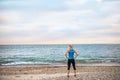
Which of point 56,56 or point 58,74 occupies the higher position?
point 56,56

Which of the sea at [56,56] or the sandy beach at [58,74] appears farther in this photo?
the sea at [56,56]

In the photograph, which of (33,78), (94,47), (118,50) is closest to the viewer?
(33,78)

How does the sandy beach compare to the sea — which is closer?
the sandy beach

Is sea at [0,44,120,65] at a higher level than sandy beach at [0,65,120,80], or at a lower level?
higher

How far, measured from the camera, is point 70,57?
Result: 7.23 meters

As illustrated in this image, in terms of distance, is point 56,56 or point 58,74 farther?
point 56,56

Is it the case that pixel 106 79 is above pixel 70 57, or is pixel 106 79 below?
below

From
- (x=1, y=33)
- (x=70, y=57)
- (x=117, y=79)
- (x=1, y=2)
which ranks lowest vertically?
(x=117, y=79)

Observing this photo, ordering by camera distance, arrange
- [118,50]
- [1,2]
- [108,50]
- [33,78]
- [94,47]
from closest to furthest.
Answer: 1. [1,2]
2. [33,78]
3. [118,50]
4. [108,50]
5. [94,47]

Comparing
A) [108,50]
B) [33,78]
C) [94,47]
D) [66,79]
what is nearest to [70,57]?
[66,79]

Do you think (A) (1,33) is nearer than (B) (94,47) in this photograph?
Yes

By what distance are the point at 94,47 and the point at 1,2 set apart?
16266 mm

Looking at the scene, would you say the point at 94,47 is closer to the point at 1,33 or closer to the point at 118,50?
the point at 118,50

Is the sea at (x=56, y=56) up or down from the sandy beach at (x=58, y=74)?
up
